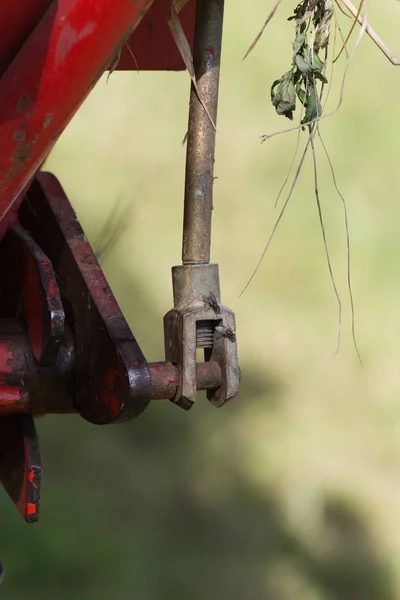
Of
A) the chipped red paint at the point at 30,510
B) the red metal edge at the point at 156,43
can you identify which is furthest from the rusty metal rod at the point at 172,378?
the red metal edge at the point at 156,43

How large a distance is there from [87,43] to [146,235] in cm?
279

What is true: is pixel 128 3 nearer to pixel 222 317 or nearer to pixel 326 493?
pixel 222 317

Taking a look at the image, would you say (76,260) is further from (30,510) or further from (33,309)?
(30,510)

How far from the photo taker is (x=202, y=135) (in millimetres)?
1509

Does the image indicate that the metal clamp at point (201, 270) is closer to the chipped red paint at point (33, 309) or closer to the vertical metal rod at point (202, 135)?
the vertical metal rod at point (202, 135)

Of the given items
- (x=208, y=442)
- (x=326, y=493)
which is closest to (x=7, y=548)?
(x=208, y=442)

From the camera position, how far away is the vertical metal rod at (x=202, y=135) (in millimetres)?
1468

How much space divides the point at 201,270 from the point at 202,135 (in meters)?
0.22

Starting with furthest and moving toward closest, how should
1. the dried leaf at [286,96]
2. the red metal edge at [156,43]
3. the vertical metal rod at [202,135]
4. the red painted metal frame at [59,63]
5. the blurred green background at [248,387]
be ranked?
the blurred green background at [248,387], the red metal edge at [156,43], the dried leaf at [286,96], the vertical metal rod at [202,135], the red painted metal frame at [59,63]

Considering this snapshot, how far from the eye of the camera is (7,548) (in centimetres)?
280

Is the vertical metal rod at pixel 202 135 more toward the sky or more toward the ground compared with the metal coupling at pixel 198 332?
more toward the sky

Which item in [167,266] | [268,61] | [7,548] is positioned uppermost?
[268,61]

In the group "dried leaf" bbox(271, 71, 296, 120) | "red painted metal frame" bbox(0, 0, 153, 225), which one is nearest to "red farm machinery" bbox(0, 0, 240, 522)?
"red painted metal frame" bbox(0, 0, 153, 225)

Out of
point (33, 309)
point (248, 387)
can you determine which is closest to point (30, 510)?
point (33, 309)
